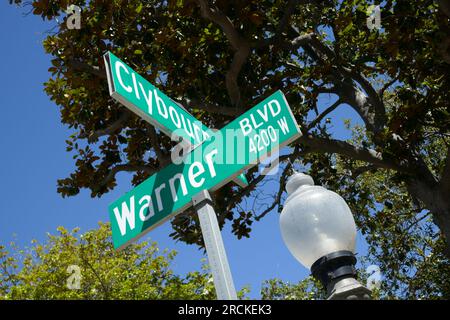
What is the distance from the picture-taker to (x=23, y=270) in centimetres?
1866

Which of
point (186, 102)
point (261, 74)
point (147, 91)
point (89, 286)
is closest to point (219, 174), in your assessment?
point (147, 91)

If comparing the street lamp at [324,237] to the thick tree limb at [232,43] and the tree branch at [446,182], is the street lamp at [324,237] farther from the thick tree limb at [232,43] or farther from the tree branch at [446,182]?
the tree branch at [446,182]

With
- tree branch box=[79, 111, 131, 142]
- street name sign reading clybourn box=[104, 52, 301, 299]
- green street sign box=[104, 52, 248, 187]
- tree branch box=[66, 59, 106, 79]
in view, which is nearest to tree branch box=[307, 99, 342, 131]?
tree branch box=[79, 111, 131, 142]

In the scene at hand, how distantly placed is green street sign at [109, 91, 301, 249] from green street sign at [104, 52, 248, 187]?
233 millimetres

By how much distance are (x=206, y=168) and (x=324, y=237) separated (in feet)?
2.56

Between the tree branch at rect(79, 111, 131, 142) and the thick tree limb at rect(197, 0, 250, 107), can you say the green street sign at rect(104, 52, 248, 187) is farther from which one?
the tree branch at rect(79, 111, 131, 142)

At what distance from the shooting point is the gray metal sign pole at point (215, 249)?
2613 mm

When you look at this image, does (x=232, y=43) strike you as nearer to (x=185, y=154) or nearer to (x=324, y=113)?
(x=324, y=113)

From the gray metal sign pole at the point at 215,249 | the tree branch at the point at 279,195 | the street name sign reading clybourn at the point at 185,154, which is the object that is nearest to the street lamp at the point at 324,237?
the street name sign reading clybourn at the point at 185,154

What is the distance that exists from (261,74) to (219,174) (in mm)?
6415

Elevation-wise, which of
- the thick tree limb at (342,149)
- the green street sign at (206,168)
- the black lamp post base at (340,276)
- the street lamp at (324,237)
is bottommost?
the black lamp post base at (340,276)

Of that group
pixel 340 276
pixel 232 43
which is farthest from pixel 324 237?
pixel 232 43

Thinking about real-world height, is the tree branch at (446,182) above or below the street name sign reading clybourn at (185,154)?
above

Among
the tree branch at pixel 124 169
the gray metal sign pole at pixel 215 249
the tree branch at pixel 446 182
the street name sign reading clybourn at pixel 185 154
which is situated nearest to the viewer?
the gray metal sign pole at pixel 215 249
